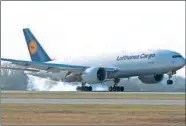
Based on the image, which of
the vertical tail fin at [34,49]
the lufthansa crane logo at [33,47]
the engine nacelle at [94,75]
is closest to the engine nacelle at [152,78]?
the engine nacelle at [94,75]

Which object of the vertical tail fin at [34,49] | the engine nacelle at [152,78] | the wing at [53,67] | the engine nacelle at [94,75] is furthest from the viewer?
the vertical tail fin at [34,49]

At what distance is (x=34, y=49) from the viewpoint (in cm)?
7856

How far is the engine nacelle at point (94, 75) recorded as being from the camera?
67000mm

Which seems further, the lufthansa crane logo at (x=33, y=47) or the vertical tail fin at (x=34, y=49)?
the lufthansa crane logo at (x=33, y=47)

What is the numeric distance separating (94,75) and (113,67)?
10.6 ft

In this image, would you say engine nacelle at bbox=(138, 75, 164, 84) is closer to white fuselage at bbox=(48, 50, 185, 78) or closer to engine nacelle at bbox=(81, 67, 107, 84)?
white fuselage at bbox=(48, 50, 185, 78)

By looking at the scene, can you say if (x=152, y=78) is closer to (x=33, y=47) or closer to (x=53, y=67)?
(x=53, y=67)

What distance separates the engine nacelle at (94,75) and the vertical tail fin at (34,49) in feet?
35.1

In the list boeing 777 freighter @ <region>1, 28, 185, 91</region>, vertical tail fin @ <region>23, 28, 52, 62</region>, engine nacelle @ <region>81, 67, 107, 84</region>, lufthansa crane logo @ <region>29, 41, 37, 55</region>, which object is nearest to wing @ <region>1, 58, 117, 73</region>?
boeing 777 freighter @ <region>1, 28, 185, 91</region>

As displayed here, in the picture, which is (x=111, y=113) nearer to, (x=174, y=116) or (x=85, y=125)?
(x=174, y=116)

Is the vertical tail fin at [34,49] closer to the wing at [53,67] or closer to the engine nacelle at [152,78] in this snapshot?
the wing at [53,67]

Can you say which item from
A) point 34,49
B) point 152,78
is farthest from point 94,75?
point 34,49

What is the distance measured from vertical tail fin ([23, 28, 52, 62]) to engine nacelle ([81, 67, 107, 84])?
10.7 metres

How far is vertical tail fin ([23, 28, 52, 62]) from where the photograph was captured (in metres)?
77.9
